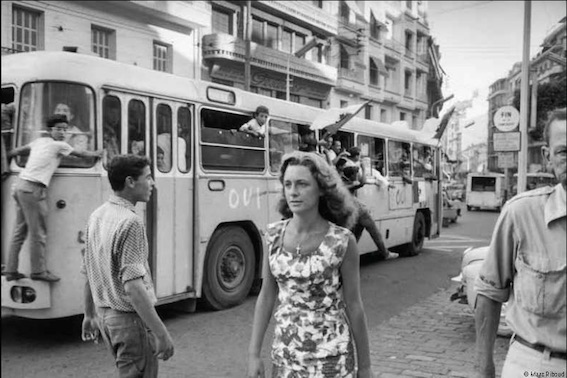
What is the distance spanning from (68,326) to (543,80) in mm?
36119

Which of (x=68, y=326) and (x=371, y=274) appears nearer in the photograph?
(x=68, y=326)

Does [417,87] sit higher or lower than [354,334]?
higher

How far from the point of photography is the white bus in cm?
530

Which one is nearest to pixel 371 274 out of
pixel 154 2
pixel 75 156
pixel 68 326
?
pixel 68 326

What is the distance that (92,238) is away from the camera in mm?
3025

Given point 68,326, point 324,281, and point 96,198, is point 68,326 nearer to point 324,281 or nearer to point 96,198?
point 96,198

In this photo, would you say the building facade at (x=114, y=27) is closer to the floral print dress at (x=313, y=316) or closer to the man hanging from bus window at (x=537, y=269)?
the floral print dress at (x=313, y=316)

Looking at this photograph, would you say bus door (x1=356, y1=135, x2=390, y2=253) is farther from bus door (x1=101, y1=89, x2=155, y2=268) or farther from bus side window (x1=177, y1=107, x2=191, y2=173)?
bus door (x1=101, y1=89, x2=155, y2=268)

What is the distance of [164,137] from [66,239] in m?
1.79

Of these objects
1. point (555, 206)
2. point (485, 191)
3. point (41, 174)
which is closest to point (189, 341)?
point (41, 174)

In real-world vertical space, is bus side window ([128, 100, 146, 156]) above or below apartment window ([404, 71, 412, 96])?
below

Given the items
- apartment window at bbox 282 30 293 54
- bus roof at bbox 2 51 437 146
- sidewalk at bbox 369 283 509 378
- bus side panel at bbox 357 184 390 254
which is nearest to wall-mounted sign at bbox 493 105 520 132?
bus side panel at bbox 357 184 390 254

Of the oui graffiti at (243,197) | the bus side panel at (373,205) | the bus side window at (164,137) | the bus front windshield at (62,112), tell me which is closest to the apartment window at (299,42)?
the bus side panel at (373,205)

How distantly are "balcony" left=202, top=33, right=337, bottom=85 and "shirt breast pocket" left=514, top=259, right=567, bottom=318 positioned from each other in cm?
2068
